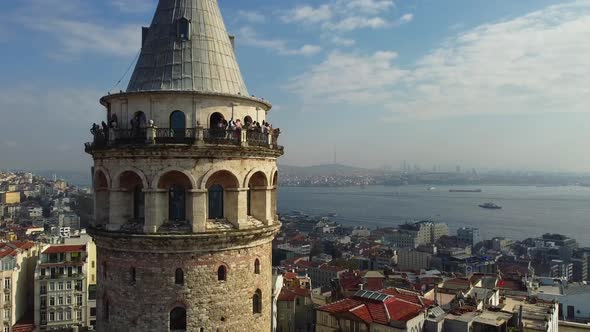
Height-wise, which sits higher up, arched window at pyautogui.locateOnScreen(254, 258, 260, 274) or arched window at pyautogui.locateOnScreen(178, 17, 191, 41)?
arched window at pyautogui.locateOnScreen(178, 17, 191, 41)

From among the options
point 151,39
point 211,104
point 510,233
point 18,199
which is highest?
point 151,39

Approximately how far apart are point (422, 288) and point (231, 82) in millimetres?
39287

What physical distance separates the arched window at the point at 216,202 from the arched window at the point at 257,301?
247cm

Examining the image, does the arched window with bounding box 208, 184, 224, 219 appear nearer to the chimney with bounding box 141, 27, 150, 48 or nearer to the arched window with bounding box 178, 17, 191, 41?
the arched window with bounding box 178, 17, 191, 41

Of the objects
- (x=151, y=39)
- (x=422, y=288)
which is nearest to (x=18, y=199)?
(x=422, y=288)

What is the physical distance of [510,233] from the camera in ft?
557

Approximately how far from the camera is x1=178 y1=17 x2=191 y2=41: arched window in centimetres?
1378

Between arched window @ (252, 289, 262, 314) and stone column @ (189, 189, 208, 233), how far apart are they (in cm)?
263

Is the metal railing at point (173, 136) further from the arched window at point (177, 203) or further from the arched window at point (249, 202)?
the arched window at point (249, 202)

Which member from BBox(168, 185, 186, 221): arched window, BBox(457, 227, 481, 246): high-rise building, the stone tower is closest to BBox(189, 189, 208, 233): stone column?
the stone tower

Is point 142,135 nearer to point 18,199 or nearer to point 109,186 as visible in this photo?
point 109,186

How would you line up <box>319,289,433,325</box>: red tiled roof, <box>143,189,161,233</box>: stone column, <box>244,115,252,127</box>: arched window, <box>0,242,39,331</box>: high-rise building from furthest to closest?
<box>0,242,39,331</box>: high-rise building < <box>319,289,433,325</box>: red tiled roof < <box>244,115,252,127</box>: arched window < <box>143,189,161,233</box>: stone column

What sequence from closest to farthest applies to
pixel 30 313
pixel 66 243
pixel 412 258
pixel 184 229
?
pixel 184 229 → pixel 30 313 → pixel 66 243 → pixel 412 258

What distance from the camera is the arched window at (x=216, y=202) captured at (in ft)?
43.7
